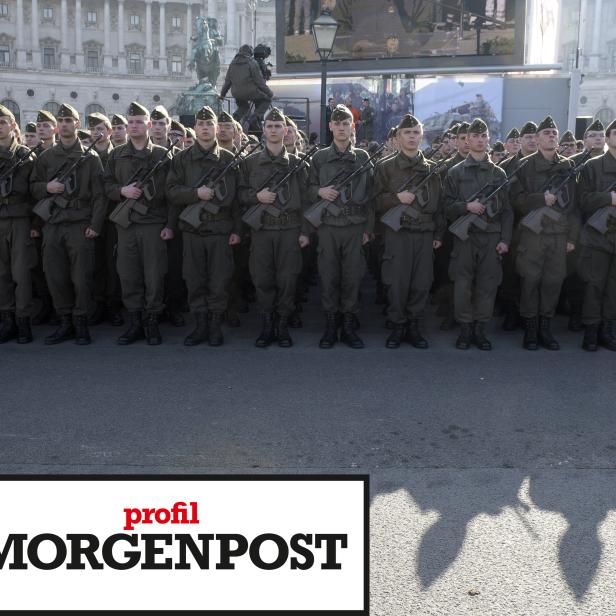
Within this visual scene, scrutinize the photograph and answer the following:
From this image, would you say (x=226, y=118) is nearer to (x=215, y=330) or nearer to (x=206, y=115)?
(x=206, y=115)

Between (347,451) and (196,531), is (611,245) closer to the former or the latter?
(347,451)

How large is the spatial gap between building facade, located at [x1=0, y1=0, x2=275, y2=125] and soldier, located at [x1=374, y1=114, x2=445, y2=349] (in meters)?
64.7

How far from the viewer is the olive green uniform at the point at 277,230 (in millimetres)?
7238

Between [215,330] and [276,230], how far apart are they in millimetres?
1072

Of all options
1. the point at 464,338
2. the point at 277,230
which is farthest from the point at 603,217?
the point at 277,230

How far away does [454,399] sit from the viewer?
19.0 feet

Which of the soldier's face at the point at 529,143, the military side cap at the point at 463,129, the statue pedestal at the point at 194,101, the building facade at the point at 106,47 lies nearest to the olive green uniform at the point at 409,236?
the soldier's face at the point at 529,143

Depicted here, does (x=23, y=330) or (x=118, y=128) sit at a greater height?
(x=118, y=128)

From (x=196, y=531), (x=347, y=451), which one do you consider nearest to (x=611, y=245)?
(x=347, y=451)

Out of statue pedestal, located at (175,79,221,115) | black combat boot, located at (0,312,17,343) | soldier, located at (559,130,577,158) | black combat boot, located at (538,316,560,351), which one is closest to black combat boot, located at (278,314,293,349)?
black combat boot, located at (538,316,560,351)

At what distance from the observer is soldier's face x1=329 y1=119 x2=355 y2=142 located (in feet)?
23.1

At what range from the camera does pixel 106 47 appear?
237 feet

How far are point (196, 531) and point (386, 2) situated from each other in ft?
105

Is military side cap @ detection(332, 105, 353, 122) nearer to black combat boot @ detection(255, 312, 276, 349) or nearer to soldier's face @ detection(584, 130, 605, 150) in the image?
black combat boot @ detection(255, 312, 276, 349)
